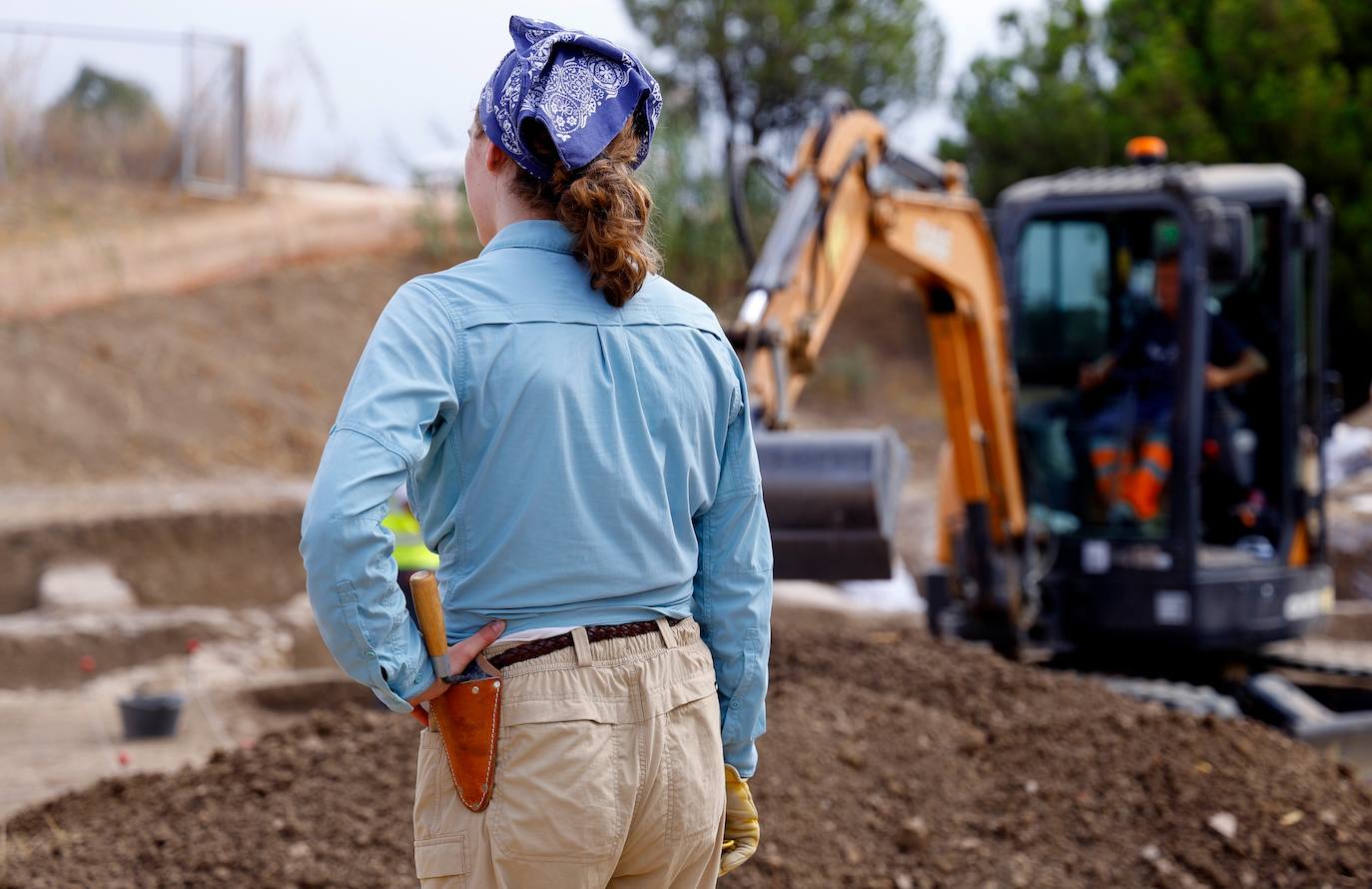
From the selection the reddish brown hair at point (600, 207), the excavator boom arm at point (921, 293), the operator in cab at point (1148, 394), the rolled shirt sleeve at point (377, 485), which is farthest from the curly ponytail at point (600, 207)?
the operator in cab at point (1148, 394)

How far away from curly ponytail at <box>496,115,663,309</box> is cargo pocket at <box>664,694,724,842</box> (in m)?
0.60

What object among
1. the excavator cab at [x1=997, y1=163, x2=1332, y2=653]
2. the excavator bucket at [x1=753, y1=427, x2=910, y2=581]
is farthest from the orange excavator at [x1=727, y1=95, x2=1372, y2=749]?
the excavator bucket at [x1=753, y1=427, x2=910, y2=581]

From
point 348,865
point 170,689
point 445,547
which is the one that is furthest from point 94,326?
point 445,547

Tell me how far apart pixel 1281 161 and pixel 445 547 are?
17.7 meters

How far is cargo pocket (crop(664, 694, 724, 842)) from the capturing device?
192cm

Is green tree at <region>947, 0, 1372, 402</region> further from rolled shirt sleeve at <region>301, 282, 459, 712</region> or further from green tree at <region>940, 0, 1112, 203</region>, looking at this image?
rolled shirt sleeve at <region>301, 282, 459, 712</region>

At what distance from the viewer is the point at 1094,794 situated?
4.68 meters

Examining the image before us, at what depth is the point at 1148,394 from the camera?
6695mm

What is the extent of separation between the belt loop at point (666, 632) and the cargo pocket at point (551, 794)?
19 centimetres

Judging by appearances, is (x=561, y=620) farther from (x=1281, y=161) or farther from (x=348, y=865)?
(x=1281, y=161)

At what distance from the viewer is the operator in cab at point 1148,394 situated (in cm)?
658

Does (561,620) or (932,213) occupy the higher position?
A: (932,213)

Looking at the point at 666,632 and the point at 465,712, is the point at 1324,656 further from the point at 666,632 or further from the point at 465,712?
the point at 465,712

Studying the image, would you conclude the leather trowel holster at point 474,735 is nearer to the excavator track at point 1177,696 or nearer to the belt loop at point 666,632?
the belt loop at point 666,632
